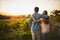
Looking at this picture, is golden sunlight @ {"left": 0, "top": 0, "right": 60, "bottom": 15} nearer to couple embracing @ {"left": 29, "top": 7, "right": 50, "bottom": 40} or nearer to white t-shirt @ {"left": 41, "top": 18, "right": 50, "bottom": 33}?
couple embracing @ {"left": 29, "top": 7, "right": 50, "bottom": 40}

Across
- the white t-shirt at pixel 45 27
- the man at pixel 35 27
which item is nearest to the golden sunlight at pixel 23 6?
the man at pixel 35 27

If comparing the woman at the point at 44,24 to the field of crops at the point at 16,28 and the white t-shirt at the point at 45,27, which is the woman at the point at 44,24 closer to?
the white t-shirt at the point at 45,27

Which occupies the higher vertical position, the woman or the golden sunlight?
the golden sunlight

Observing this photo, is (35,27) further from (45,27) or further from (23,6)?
(23,6)

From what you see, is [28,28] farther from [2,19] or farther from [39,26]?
[2,19]

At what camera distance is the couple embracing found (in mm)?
2592

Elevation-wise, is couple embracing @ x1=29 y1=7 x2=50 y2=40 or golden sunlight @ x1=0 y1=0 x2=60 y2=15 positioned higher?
golden sunlight @ x1=0 y1=0 x2=60 y2=15

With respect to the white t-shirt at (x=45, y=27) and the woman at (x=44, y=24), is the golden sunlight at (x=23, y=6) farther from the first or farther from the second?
the white t-shirt at (x=45, y=27)

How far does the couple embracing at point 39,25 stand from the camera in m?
2.59

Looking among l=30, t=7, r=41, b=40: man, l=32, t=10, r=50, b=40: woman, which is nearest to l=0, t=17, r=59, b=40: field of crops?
l=30, t=7, r=41, b=40: man

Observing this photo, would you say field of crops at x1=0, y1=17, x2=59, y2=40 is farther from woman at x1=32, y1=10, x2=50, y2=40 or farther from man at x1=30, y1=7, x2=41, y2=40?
woman at x1=32, y1=10, x2=50, y2=40

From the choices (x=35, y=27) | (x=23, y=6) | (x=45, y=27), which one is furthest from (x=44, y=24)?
(x=23, y=6)

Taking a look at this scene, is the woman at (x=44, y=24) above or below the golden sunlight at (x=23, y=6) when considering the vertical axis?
below

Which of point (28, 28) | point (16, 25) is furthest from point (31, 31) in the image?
point (16, 25)
